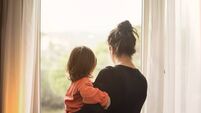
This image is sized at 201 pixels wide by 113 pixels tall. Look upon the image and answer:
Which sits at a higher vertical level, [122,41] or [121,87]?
[122,41]

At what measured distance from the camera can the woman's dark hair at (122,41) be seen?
1767 millimetres

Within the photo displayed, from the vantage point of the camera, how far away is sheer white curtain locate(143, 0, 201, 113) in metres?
2.42

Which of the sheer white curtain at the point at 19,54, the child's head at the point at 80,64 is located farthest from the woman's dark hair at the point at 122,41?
the sheer white curtain at the point at 19,54

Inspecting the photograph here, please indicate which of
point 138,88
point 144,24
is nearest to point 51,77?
point 144,24

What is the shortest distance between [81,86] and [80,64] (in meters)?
0.13

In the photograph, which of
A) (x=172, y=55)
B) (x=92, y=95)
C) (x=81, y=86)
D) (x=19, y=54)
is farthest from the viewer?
(x=19, y=54)

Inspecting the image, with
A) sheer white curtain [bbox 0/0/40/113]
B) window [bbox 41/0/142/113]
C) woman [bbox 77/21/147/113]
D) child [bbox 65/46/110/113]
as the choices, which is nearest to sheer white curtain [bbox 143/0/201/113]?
window [bbox 41/0/142/113]

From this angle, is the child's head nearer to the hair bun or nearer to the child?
the child

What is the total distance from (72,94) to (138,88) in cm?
36

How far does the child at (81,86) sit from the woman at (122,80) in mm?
37

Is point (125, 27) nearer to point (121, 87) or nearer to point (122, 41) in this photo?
point (122, 41)

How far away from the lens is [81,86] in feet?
5.84

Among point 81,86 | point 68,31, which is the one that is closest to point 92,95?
point 81,86

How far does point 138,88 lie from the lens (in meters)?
1.76
